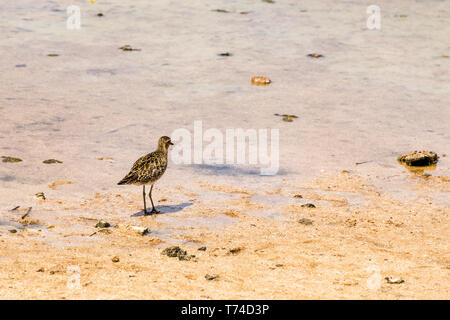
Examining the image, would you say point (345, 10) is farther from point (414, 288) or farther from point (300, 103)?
point (414, 288)

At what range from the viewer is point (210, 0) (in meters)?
20.0

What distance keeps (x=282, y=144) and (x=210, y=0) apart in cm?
1016

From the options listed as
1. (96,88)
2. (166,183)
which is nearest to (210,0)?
(96,88)

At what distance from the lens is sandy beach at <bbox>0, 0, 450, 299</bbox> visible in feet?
22.6

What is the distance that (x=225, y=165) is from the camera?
10.1 m

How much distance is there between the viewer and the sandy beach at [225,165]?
272 inches

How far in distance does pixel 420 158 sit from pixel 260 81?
4.43 meters

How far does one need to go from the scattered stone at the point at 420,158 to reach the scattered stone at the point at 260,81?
409 cm

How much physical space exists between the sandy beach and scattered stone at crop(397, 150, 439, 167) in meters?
0.12

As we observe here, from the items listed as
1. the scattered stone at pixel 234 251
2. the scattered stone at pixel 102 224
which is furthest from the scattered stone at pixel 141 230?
the scattered stone at pixel 234 251

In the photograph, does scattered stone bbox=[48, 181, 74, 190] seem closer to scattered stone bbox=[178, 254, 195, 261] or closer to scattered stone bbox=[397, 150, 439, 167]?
scattered stone bbox=[178, 254, 195, 261]

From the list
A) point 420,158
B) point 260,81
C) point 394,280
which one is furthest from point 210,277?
point 260,81

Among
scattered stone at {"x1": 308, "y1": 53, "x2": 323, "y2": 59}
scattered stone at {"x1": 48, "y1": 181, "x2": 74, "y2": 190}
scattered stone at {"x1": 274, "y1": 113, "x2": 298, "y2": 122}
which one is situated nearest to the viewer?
scattered stone at {"x1": 48, "y1": 181, "x2": 74, "y2": 190}

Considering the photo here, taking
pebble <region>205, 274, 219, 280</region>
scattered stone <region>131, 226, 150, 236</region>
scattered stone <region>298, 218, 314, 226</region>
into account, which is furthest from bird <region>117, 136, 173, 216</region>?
pebble <region>205, 274, 219, 280</region>
